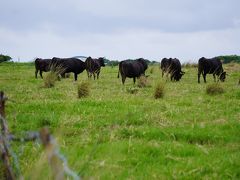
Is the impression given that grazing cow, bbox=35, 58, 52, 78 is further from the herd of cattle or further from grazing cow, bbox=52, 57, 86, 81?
grazing cow, bbox=52, 57, 86, 81

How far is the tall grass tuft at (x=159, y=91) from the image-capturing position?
12547 millimetres

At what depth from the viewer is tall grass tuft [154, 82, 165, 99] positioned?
12.5m

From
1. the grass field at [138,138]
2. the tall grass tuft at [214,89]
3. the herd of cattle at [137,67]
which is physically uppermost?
the herd of cattle at [137,67]

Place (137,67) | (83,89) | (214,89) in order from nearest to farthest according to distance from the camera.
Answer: (83,89), (214,89), (137,67)

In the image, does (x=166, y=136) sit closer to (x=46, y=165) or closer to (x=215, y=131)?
(x=215, y=131)

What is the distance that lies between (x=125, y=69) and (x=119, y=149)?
15.0 m

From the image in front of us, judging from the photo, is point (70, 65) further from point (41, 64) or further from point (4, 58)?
point (4, 58)

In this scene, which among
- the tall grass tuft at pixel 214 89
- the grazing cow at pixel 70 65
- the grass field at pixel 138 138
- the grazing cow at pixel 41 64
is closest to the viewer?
the grass field at pixel 138 138

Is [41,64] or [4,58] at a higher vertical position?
[4,58]

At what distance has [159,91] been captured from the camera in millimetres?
12570

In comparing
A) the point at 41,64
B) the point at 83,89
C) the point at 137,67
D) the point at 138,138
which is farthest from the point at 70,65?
the point at 138,138

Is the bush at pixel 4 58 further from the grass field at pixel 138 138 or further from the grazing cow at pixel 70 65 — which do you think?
the grass field at pixel 138 138

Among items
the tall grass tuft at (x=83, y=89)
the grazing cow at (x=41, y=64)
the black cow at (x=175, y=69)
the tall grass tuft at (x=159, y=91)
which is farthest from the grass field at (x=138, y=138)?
the grazing cow at (x=41, y=64)

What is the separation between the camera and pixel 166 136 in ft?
22.8
